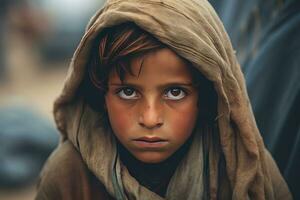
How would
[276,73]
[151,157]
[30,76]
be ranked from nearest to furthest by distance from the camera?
[151,157], [276,73], [30,76]

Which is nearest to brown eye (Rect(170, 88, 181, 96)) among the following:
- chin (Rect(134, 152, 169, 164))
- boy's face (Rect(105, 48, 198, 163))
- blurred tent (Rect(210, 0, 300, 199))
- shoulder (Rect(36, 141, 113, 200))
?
boy's face (Rect(105, 48, 198, 163))

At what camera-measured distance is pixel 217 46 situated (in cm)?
225

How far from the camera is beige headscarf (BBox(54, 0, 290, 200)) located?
2.18 meters

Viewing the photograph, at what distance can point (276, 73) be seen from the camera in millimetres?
3094

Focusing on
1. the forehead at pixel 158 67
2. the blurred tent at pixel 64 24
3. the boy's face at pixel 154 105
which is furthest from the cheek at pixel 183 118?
the blurred tent at pixel 64 24

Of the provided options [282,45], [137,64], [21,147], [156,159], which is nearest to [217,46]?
[137,64]

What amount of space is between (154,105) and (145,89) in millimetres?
61

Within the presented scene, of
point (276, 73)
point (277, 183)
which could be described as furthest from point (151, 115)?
point (276, 73)

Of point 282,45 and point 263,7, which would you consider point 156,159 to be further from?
point 263,7

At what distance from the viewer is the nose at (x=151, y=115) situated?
7.16 feet

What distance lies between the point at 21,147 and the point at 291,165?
389cm

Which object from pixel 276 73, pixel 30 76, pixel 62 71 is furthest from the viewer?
pixel 62 71

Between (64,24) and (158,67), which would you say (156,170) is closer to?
(158,67)

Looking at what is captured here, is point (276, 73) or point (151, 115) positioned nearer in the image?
point (151, 115)
